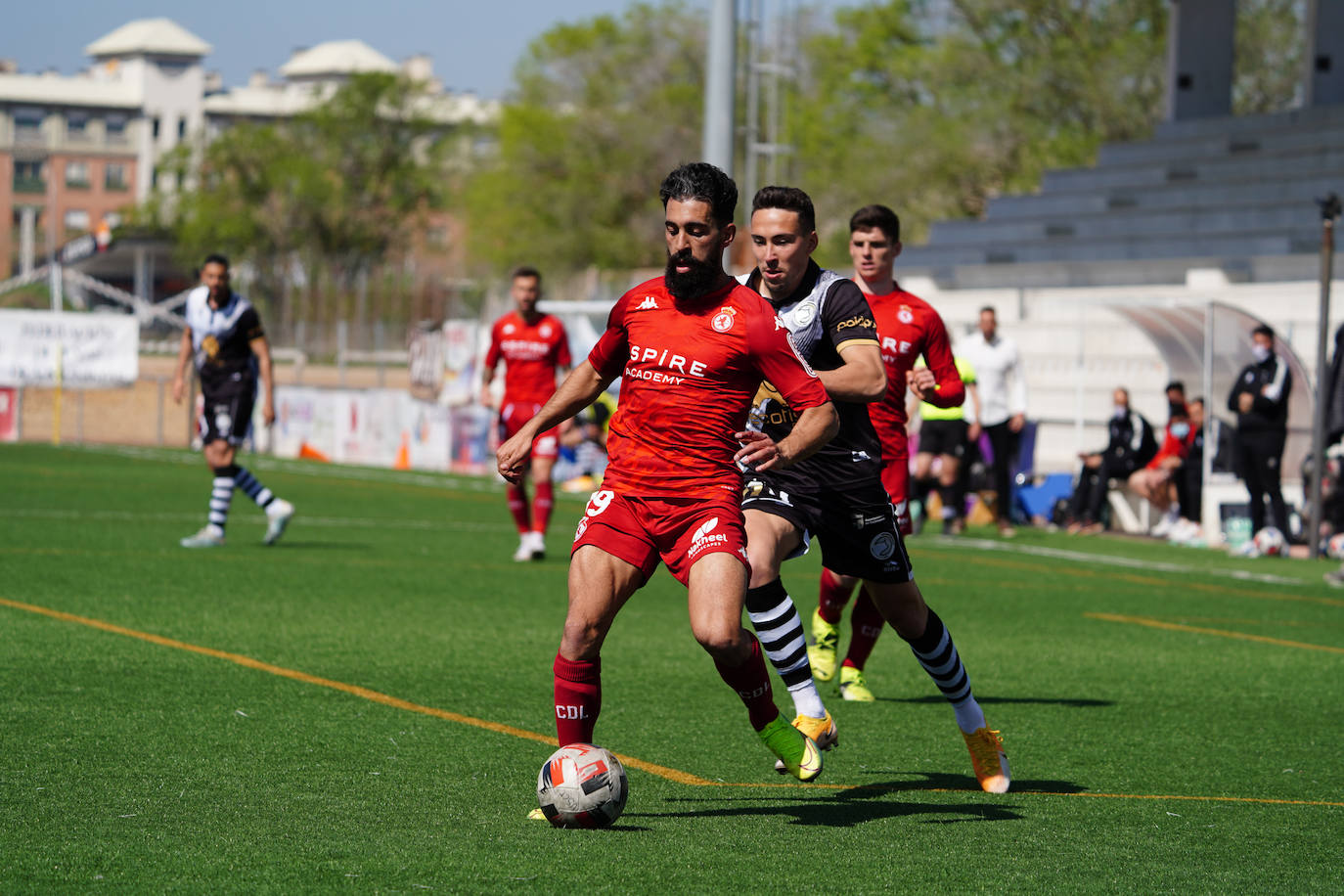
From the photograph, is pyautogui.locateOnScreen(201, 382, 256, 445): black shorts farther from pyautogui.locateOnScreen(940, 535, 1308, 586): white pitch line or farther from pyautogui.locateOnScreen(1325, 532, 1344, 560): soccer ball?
pyautogui.locateOnScreen(1325, 532, 1344, 560): soccer ball

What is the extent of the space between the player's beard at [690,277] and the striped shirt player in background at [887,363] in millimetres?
2496

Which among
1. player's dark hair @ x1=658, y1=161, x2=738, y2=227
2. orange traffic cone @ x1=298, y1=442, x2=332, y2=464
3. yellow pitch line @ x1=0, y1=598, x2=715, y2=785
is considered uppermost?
player's dark hair @ x1=658, y1=161, x2=738, y2=227

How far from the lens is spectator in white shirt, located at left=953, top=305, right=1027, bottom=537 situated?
19.1 m

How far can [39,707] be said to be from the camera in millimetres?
7414

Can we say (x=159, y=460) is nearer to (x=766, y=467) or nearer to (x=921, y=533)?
(x=921, y=533)

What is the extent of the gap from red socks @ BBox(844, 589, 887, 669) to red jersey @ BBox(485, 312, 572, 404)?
6429 millimetres

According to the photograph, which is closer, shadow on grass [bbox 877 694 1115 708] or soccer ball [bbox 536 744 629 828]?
soccer ball [bbox 536 744 629 828]

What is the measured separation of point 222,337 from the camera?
14312 millimetres

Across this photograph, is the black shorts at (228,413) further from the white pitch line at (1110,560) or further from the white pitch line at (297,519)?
the white pitch line at (1110,560)

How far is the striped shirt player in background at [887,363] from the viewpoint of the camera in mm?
8344

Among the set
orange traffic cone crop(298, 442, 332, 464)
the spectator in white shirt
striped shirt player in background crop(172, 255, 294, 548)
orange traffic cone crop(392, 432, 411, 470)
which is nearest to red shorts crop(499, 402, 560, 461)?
striped shirt player in background crop(172, 255, 294, 548)

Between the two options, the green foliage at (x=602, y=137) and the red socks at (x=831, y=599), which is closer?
the red socks at (x=831, y=599)

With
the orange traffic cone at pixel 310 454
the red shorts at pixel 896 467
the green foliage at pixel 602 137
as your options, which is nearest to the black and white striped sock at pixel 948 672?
the red shorts at pixel 896 467

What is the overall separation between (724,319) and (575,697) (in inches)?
49.3
